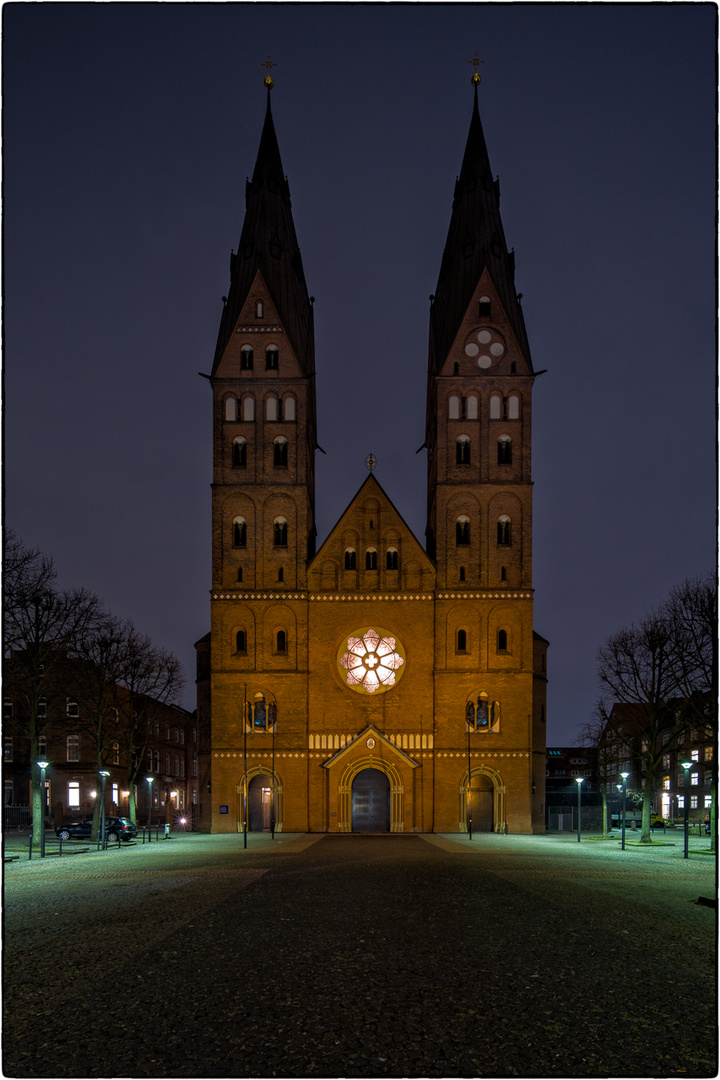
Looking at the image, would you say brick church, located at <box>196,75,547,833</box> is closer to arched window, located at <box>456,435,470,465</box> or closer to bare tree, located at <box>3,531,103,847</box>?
arched window, located at <box>456,435,470,465</box>

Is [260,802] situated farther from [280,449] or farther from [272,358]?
[272,358]

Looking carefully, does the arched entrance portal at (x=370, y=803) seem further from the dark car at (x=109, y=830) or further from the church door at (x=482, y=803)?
the dark car at (x=109, y=830)

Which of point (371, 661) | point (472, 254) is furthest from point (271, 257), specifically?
point (371, 661)

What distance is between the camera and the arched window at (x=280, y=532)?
49.5 metres

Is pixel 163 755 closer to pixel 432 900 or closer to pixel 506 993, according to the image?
pixel 432 900

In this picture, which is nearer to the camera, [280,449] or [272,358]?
[280,449]

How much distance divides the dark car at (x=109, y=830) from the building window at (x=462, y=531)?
21415mm

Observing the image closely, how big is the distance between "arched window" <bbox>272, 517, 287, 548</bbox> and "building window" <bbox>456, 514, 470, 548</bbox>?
9.14m

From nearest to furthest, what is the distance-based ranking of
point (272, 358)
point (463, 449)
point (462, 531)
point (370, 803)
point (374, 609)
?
1. point (370, 803)
2. point (374, 609)
3. point (462, 531)
4. point (463, 449)
5. point (272, 358)

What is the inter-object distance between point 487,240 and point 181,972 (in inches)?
1949

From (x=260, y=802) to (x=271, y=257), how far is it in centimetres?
3030

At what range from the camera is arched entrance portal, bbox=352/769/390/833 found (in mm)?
47250

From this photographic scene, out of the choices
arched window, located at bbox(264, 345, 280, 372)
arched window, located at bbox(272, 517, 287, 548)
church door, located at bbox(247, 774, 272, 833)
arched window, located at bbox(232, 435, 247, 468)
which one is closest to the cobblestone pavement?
church door, located at bbox(247, 774, 272, 833)

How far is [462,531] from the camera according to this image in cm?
4950
